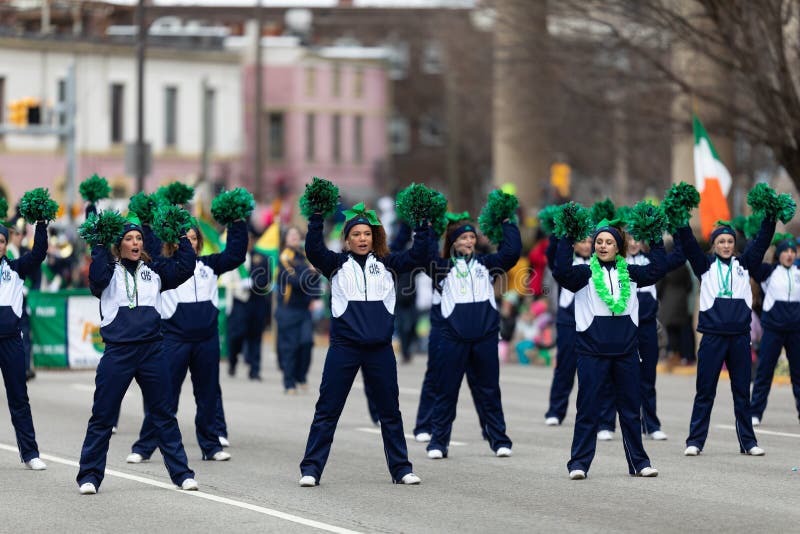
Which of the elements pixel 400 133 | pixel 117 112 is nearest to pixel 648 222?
pixel 117 112

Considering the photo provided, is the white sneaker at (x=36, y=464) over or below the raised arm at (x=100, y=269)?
below

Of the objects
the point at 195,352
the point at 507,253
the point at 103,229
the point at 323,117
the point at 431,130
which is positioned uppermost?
the point at 323,117

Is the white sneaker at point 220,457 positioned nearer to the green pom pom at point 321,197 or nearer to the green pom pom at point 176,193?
the green pom pom at point 176,193

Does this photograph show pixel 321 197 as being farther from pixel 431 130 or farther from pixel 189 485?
pixel 431 130

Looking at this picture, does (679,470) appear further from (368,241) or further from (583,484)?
(368,241)

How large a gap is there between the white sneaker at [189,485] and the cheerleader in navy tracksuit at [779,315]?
5.79 m

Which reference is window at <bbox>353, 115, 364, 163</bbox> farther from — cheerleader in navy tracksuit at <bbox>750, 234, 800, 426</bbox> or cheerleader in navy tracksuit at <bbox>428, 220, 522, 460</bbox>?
cheerleader in navy tracksuit at <bbox>428, 220, 522, 460</bbox>

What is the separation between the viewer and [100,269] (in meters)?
11.7

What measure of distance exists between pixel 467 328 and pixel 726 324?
205 cm

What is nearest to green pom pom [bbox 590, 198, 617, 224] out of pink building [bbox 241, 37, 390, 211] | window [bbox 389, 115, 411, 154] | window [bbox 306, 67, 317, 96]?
pink building [bbox 241, 37, 390, 211]

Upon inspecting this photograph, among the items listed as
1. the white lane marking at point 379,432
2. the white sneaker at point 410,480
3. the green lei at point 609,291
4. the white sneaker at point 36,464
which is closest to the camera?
the white sneaker at point 410,480

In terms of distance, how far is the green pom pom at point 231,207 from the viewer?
1266 cm

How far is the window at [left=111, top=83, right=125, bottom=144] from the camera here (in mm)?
61581

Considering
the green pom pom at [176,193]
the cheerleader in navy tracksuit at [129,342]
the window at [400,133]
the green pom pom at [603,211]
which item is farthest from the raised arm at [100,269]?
the window at [400,133]
